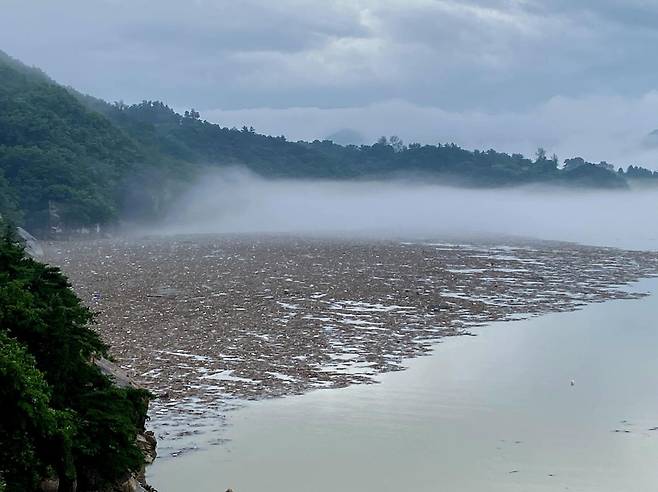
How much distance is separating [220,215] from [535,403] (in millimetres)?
108917

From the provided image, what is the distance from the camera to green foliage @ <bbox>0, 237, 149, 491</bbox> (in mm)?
10750

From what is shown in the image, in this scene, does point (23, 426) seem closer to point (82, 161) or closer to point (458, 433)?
point (458, 433)

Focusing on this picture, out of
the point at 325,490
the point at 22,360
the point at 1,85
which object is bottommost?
the point at 325,490

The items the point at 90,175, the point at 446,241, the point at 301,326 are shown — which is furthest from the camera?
the point at 90,175

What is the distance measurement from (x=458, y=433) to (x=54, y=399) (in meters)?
8.76

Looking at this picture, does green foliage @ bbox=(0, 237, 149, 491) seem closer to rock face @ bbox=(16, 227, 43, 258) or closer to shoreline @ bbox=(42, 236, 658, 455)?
shoreline @ bbox=(42, 236, 658, 455)

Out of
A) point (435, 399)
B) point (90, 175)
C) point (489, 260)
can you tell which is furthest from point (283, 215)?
point (435, 399)

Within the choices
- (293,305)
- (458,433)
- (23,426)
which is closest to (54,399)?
(23,426)

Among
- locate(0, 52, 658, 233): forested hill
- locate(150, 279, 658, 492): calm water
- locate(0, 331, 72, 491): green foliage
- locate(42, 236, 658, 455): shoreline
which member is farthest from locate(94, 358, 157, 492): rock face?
locate(0, 52, 658, 233): forested hill

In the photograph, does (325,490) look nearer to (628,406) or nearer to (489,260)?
(628,406)

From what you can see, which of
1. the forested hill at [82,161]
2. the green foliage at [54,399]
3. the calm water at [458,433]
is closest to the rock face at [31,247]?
the forested hill at [82,161]

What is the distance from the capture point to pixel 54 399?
1258 cm

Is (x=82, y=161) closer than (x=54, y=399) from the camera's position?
No

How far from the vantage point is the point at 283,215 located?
129 meters
